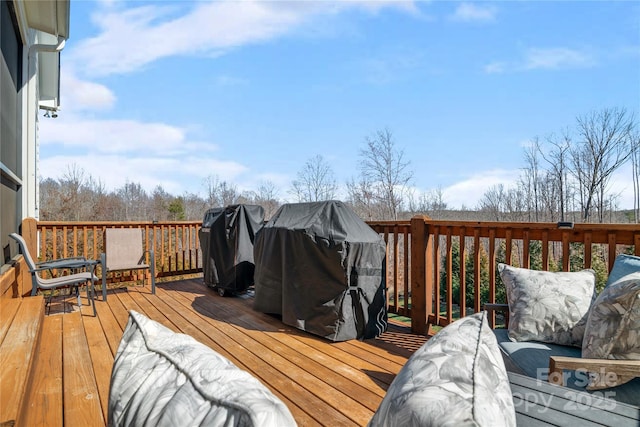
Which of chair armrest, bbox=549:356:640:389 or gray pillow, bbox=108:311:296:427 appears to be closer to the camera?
gray pillow, bbox=108:311:296:427

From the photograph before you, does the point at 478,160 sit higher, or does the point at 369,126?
the point at 369,126

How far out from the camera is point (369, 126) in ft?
42.2

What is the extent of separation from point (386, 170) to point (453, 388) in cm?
1214

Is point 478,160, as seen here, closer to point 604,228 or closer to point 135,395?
point 604,228

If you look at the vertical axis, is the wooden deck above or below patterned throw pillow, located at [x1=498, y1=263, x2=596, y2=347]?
below

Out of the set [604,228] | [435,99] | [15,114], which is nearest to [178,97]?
[15,114]

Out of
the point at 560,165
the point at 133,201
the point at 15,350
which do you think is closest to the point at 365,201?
the point at 560,165

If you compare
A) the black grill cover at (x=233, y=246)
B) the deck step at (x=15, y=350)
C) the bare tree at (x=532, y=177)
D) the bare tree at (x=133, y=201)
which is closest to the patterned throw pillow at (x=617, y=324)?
the deck step at (x=15, y=350)

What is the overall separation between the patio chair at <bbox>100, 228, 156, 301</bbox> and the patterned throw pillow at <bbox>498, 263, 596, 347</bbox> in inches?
195

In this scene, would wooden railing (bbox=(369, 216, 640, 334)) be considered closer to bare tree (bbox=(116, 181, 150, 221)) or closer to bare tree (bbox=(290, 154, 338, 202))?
bare tree (bbox=(290, 154, 338, 202))

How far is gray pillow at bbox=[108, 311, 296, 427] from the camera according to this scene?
526mm

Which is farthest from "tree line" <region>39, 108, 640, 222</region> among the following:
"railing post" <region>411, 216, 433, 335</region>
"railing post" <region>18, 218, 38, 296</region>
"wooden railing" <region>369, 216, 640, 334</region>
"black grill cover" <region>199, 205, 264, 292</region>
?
"railing post" <region>18, 218, 38, 296</region>

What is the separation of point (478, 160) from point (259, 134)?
30.4ft

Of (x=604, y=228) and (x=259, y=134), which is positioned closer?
(x=604, y=228)
